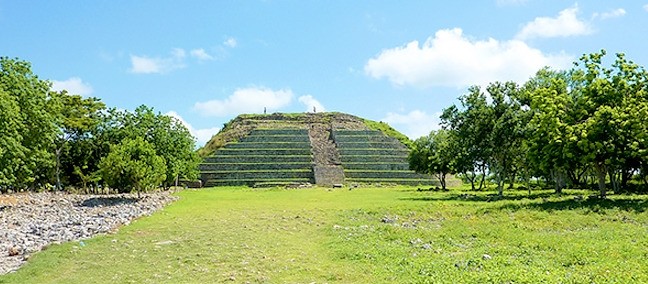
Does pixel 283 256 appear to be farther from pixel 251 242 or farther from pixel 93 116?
pixel 93 116

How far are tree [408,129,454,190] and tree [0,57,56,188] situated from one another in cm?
4727

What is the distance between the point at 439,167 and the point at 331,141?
39261 millimetres

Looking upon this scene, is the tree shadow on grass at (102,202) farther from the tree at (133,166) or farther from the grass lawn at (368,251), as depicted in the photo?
the grass lawn at (368,251)

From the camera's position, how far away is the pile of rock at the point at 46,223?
2052cm

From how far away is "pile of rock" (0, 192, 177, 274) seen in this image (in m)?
20.5

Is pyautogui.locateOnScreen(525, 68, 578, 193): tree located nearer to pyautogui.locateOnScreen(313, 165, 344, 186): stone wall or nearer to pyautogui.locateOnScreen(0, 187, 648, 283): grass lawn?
pyautogui.locateOnScreen(0, 187, 648, 283): grass lawn

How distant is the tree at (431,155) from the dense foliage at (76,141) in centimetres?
3284

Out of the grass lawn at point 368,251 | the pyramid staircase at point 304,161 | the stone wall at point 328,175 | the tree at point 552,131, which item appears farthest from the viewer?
the pyramid staircase at point 304,161

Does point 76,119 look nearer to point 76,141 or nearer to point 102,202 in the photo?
point 76,141

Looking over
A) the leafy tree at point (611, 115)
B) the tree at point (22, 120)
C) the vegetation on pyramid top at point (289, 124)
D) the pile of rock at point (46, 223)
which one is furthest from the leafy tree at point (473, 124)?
the vegetation on pyramid top at point (289, 124)

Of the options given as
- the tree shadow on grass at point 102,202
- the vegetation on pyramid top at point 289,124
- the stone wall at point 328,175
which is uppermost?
the vegetation on pyramid top at point 289,124

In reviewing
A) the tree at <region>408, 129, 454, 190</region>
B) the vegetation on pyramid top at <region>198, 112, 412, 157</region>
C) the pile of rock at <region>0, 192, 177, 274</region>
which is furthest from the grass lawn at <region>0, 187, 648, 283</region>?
the vegetation on pyramid top at <region>198, 112, 412, 157</region>

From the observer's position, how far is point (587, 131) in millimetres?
33250

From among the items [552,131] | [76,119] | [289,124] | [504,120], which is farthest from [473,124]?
[289,124]
